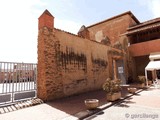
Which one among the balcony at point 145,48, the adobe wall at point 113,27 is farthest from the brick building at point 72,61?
the adobe wall at point 113,27

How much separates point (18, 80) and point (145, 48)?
704 inches

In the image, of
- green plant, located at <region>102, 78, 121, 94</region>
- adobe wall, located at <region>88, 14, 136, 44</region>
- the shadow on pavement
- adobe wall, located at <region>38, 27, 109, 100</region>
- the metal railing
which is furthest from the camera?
adobe wall, located at <region>88, 14, 136, 44</region>

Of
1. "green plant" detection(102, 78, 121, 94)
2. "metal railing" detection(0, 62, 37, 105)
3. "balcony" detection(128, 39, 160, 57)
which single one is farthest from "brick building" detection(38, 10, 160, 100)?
"green plant" detection(102, 78, 121, 94)

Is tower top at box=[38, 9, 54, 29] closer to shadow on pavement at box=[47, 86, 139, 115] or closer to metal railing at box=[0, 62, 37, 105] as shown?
metal railing at box=[0, 62, 37, 105]

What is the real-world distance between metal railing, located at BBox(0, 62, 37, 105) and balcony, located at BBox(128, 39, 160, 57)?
1660 centimetres

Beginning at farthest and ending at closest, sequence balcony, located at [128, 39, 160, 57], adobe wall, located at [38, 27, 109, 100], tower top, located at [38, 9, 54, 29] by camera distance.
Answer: balcony, located at [128, 39, 160, 57], tower top, located at [38, 9, 54, 29], adobe wall, located at [38, 27, 109, 100]

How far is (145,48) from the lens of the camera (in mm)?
19859

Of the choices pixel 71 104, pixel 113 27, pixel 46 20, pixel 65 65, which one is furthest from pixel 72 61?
pixel 113 27

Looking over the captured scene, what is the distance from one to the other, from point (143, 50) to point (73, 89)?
1447 centimetres

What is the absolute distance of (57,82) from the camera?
28.1ft

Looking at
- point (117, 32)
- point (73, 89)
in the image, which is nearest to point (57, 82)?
point (73, 89)

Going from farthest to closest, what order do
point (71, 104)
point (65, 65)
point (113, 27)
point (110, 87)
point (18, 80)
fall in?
point (113, 27)
point (65, 65)
point (110, 87)
point (18, 80)
point (71, 104)

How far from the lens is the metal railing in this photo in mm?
6938

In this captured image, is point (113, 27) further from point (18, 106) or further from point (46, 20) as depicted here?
point (18, 106)
